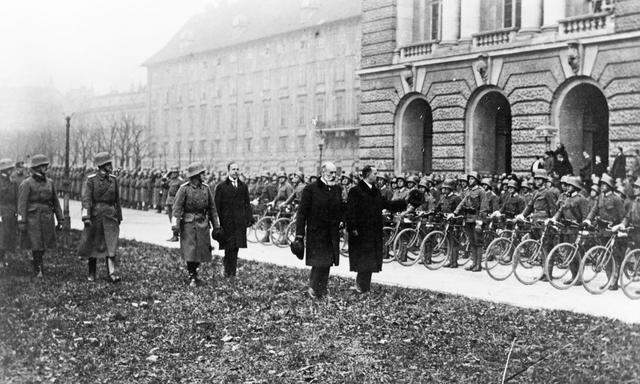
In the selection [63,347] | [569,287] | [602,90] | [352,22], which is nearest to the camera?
[63,347]

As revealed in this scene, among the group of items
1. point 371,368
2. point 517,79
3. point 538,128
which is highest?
point 517,79

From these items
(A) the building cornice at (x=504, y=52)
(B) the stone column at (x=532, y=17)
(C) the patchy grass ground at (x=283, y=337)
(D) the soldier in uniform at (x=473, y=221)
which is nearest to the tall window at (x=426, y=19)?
(A) the building cornice at (x=504, y=52)

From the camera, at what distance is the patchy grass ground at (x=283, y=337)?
25.3ft

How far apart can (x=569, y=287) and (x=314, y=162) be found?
49553 mm

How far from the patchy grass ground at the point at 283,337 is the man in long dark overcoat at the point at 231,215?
108cm

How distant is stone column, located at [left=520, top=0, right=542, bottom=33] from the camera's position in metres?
22.6

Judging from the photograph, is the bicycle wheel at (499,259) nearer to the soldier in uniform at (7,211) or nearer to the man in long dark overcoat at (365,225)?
the man in long dark overcoat at (365,225)

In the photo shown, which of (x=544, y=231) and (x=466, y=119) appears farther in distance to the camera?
(x=466, y=119)

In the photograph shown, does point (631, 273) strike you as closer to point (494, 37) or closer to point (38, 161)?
point (38, 161)

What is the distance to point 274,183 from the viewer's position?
26047 mm

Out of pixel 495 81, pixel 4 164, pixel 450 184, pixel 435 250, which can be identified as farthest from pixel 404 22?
pixel 4 164

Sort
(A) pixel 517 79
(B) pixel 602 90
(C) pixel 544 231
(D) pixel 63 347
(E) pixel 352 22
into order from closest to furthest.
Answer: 1. (D) pixel 63 347
2. (C) pixel 544 231
3. (B) pixel 602 90
4. (A) pixel 517 79
5. (E) pixel 352 22

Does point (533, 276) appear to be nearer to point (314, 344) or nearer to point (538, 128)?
point (314, 344)

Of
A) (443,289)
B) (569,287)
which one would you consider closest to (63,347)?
(443,289)
